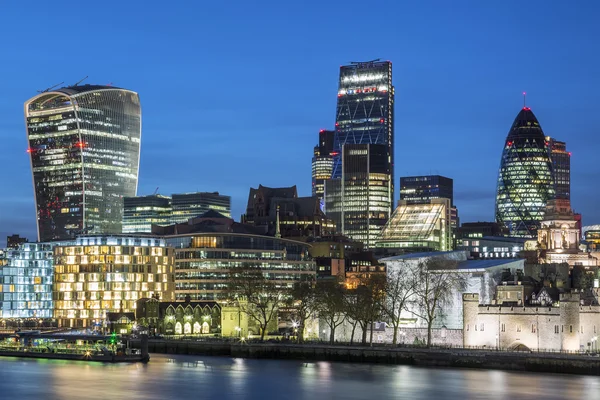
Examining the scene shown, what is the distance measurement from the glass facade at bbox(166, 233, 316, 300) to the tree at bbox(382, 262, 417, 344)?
44.6 metres

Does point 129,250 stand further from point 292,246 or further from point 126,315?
point 292,246

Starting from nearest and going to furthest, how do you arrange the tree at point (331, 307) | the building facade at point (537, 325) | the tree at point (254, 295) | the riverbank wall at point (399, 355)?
the riverbank wall at point (399, 355), the building facade at point (537, 325), the tree at point (331, 307), the tree at point (254, 295)

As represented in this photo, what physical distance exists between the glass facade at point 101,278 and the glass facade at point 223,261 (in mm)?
5198

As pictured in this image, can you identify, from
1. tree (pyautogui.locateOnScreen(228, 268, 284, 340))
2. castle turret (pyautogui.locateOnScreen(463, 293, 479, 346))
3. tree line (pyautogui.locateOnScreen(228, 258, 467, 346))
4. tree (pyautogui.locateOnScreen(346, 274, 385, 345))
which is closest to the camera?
castle turret (pyautogui.locateOnScreen(463, 293, 479, 346))

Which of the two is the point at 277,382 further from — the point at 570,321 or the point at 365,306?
the point at 570,321

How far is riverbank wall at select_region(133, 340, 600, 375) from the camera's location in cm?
10244

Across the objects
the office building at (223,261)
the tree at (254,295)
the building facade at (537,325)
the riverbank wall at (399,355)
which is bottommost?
the riverbank wall at (399,355)

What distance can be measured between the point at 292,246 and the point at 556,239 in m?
46.9

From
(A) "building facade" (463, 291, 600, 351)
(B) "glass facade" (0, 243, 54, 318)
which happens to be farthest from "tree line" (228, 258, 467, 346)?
(B) "glass facade" (0, 243, 54, 318)

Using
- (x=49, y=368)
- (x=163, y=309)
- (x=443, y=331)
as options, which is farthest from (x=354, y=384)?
(x=163, y=309)

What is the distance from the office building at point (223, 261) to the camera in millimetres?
179375

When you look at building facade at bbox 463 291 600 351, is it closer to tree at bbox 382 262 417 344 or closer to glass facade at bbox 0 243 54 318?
tree at bbox 382 262 417 344

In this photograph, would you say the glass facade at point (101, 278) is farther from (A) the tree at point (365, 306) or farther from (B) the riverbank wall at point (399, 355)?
(A) the tree at point (365, 306)

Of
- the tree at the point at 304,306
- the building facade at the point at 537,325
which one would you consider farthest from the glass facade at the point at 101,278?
the building facade at the point at 537,325
